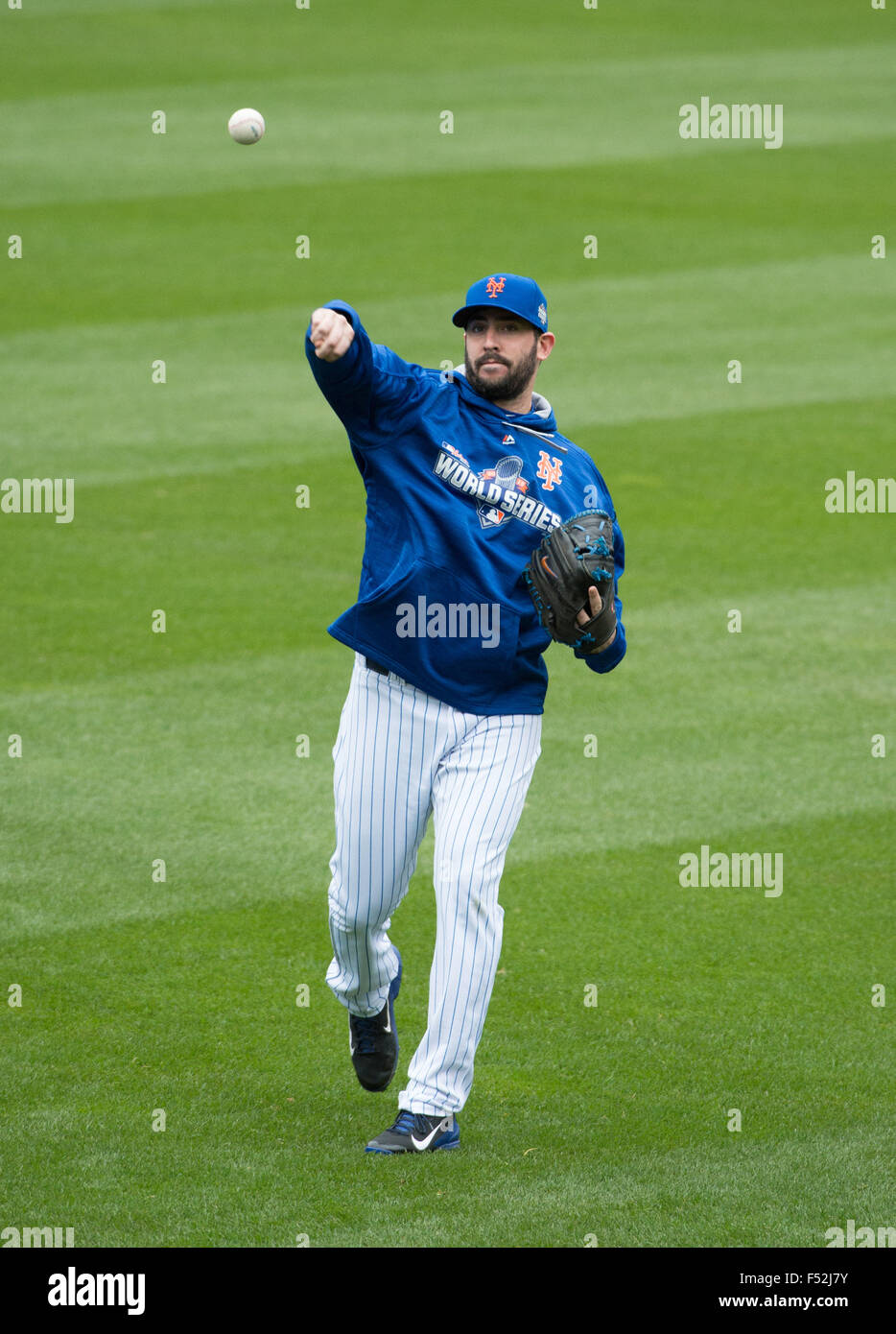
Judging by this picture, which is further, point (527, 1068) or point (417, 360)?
point (417, 360)

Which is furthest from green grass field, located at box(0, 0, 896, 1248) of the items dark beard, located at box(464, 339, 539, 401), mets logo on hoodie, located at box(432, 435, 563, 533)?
dark beard, located at box(464, 339, 539, 401)

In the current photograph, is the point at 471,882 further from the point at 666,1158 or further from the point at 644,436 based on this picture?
the point at 644,436

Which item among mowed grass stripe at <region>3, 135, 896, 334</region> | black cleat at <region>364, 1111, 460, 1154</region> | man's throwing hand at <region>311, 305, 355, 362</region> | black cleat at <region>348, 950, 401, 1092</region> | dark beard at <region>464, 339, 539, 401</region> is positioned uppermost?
mowed grass stripe at <region>3, 135, 896, 334</region>

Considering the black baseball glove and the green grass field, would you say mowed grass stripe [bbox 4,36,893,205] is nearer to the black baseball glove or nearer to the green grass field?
the green grass field

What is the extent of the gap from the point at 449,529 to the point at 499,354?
1.80ft

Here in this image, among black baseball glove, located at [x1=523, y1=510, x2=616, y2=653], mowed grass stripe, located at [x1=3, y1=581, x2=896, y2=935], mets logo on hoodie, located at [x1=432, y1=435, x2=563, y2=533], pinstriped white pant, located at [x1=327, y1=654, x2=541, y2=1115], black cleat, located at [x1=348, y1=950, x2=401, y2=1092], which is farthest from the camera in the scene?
mowed grass stripe, located at [x1=3, y1=581, x2=896, y2=935]

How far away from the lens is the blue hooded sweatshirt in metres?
5.07

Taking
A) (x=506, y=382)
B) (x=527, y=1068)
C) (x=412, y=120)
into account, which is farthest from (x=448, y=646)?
(x=412, y=120)

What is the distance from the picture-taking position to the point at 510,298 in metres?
5.21

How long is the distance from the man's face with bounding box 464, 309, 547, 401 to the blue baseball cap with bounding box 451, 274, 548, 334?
3 cm

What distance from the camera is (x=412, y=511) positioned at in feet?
16.8

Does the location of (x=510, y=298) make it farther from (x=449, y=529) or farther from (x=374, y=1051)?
(x=374, y=1051)
